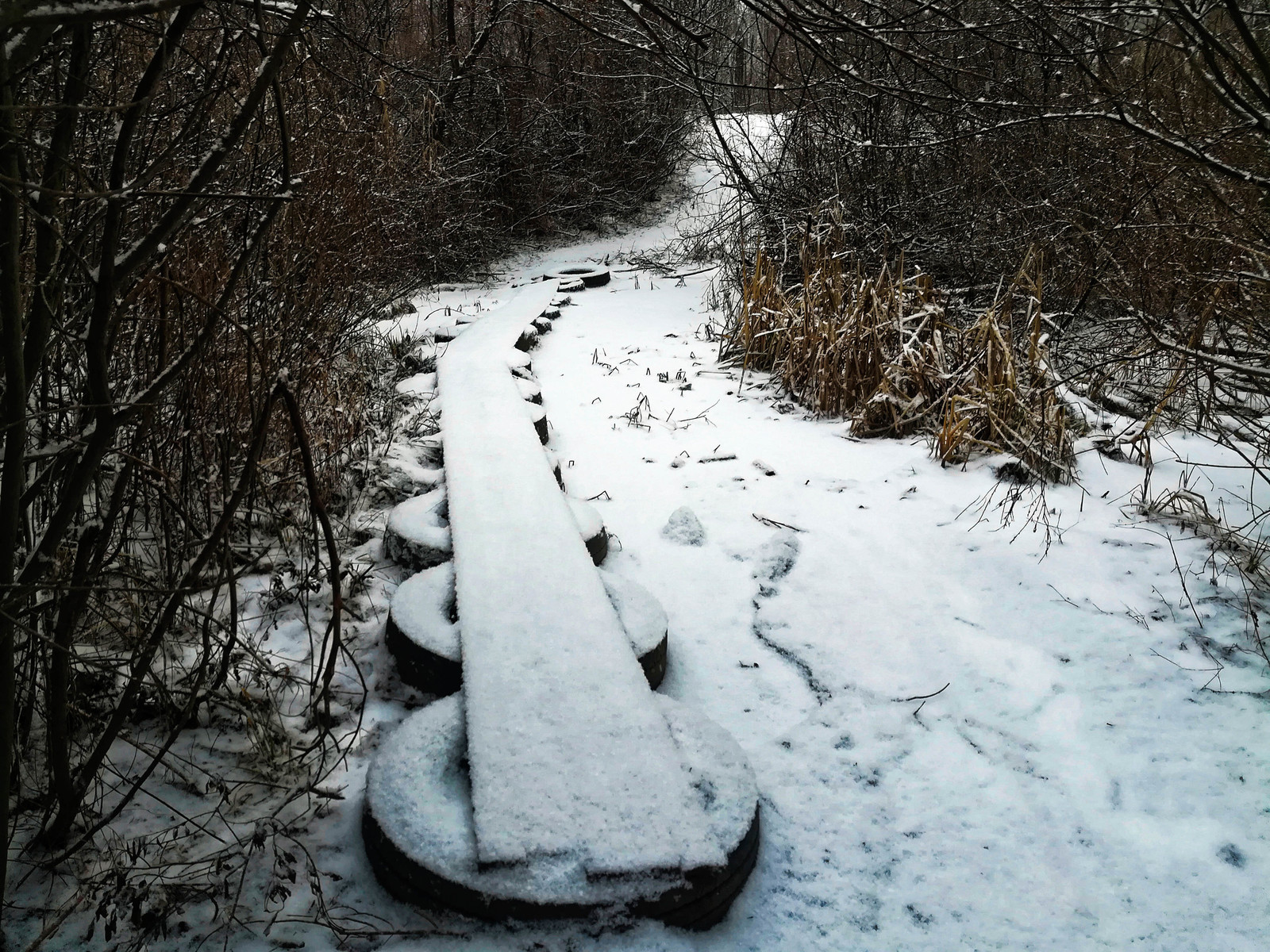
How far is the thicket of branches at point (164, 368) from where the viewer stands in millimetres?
1053

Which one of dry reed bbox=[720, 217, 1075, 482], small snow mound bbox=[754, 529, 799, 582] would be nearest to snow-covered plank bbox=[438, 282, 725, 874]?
small snow mound bbox=[754, 529, 799, 582]

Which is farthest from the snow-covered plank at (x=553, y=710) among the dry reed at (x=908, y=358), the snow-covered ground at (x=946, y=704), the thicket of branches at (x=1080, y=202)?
the dry reed at (x=908, y=358)

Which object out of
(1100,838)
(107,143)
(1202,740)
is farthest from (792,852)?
(107,143)

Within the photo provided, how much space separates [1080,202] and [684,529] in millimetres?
3357

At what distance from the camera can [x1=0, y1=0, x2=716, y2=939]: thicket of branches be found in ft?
3.45

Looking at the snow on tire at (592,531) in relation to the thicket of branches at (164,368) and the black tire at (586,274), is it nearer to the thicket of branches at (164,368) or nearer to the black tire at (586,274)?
the thicket of branches at (164,368)

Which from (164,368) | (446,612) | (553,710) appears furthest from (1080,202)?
(164,368)

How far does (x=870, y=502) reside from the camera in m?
2.89

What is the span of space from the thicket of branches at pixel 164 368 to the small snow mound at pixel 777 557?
1.25 meters

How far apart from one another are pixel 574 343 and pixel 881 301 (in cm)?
240

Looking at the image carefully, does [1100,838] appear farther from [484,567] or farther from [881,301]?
→ [881,301]

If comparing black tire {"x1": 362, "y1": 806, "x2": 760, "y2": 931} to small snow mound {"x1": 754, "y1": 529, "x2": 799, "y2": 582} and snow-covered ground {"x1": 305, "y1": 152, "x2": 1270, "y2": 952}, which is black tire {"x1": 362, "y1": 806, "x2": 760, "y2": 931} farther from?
small snow mound {"x1": 754, "y1": 529, "x2": 799, "y2": 582}

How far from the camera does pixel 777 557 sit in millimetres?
2555

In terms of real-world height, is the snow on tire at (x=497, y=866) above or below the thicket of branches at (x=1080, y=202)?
below
